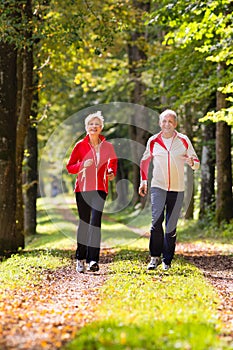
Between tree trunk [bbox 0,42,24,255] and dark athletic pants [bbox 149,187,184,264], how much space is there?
4.99 metres

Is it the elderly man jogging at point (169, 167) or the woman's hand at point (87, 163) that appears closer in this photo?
the woman's hand at point (87, 163)

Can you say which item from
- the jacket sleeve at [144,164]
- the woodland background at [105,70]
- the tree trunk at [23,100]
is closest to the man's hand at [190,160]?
the jacket sleeve at [144,164]

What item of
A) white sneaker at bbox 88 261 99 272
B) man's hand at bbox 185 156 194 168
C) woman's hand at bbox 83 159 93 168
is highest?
man's hand at bbox 185 156 194 168

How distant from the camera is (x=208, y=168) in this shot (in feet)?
83.5

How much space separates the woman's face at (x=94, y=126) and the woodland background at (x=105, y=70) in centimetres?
423

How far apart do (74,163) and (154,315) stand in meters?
4.42

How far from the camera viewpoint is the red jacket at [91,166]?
10.2 metres

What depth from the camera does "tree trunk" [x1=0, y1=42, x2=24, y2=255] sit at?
562 inches

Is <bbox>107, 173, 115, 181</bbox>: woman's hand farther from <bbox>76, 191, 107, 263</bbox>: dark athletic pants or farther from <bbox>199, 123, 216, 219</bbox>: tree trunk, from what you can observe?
<bbox>199, 123, 216, 219</bbox>: tree trunk

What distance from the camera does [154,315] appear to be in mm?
6281

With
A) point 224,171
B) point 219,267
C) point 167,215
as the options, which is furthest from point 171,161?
point 224,171

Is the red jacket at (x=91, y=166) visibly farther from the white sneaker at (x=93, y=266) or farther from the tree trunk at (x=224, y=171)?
the tree trunk at (x=224, y=171)

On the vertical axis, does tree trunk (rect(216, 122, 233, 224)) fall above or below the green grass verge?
above

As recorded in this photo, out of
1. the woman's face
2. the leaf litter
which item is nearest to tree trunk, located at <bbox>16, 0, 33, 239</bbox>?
the leaf litter
